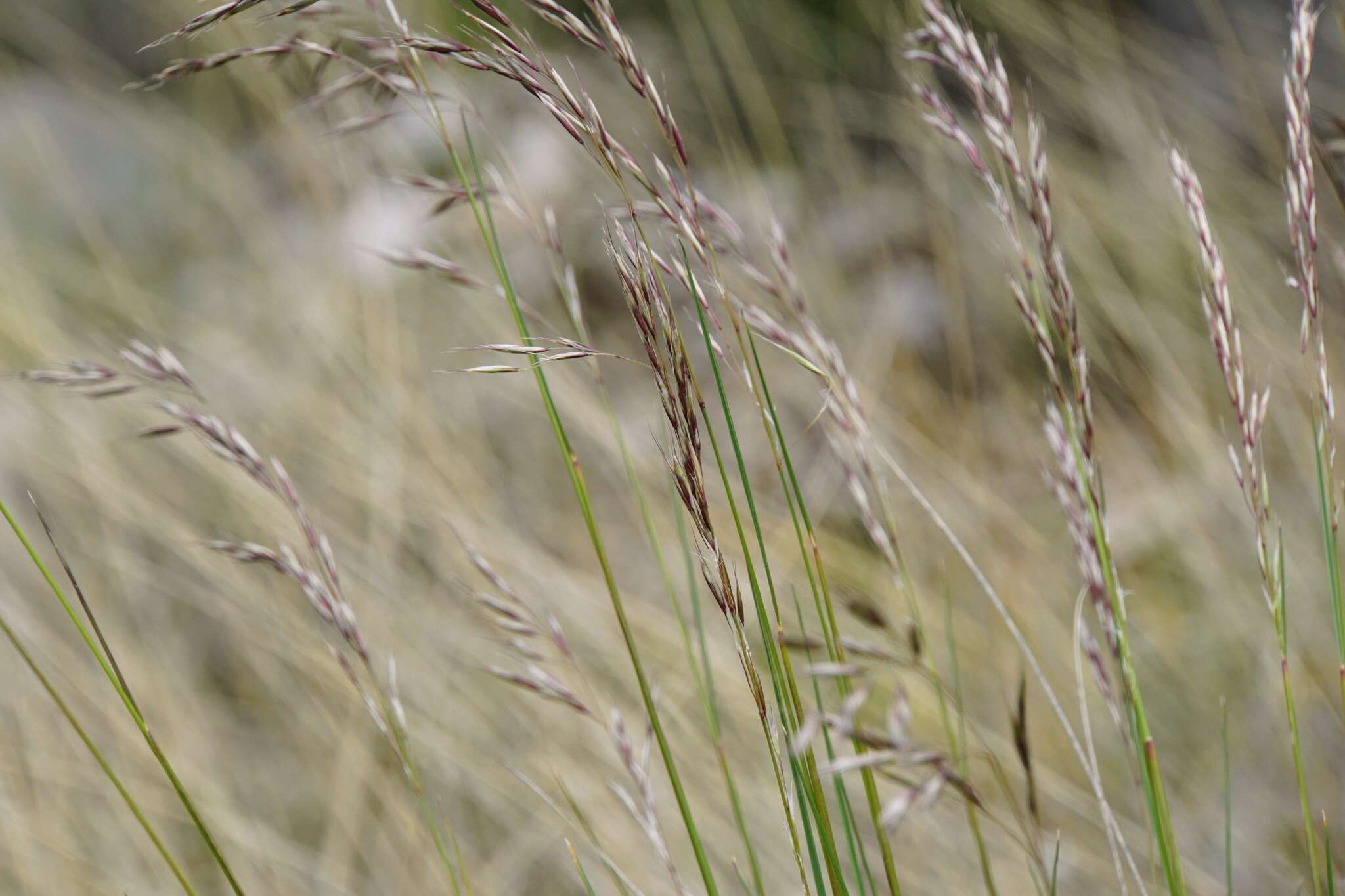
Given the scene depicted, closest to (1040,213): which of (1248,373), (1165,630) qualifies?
(1248,373)

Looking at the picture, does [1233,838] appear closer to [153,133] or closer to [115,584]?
[115,584]

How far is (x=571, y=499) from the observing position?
1.92 metres

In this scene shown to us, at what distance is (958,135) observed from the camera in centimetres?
59

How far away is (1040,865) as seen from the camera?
1.54 ft

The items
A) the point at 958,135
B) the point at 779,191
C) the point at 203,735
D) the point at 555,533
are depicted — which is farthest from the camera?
the point at 779,191

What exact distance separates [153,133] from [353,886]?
1227mm

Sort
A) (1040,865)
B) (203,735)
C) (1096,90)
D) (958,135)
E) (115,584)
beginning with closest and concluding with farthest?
(1040,865) < (958,135) < (203,735) < (1096,90) < (115,584)

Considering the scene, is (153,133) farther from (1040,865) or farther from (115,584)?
(1040,865)

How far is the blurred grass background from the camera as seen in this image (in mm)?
1169

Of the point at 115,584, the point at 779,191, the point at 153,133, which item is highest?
the point at 153,133

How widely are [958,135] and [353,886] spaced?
3.69 feet

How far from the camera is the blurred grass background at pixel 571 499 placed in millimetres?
1169

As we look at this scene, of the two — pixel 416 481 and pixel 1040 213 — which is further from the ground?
pixel 1040 213

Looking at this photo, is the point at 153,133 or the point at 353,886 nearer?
the point at 353,886
